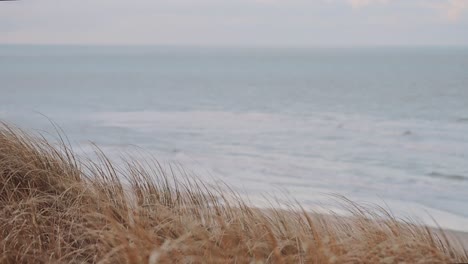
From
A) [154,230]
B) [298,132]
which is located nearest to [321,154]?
[298,132]

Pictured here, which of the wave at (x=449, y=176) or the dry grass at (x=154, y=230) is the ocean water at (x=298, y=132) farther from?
the dry grass at (x=154, y=230)

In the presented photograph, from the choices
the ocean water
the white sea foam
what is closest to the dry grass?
the ocean water

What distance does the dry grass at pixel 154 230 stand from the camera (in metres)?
1.56

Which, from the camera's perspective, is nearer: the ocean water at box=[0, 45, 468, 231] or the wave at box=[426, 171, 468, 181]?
the ocean water at box=[0, 45, 468, 231]

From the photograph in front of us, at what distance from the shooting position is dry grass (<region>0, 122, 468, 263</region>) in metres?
1.56

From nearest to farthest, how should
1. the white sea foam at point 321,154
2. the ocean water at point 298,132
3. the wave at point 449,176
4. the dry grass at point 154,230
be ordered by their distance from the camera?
the dry grass at point 154,230 → the white sea foam at point 321,154 → the ocean water at point 298,132 → the wave at point 449,176

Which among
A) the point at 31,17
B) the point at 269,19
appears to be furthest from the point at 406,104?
the point at 31,17

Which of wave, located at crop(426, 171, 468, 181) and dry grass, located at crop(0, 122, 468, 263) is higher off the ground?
dry grass, located at crop(0, 122, 468, 263)

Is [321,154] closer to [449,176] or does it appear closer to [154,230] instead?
[449,176]

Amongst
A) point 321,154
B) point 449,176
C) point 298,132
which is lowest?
point 298,132

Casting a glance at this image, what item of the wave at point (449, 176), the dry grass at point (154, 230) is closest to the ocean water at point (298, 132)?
the wave at point (449, 176)

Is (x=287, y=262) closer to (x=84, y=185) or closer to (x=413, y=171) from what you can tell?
(x=84, y=185)

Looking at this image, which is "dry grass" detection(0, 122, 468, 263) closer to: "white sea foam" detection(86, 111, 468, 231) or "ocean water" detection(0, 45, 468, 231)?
"ocean water" detection(0, 45, 468, 231)

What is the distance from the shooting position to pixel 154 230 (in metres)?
1.75
